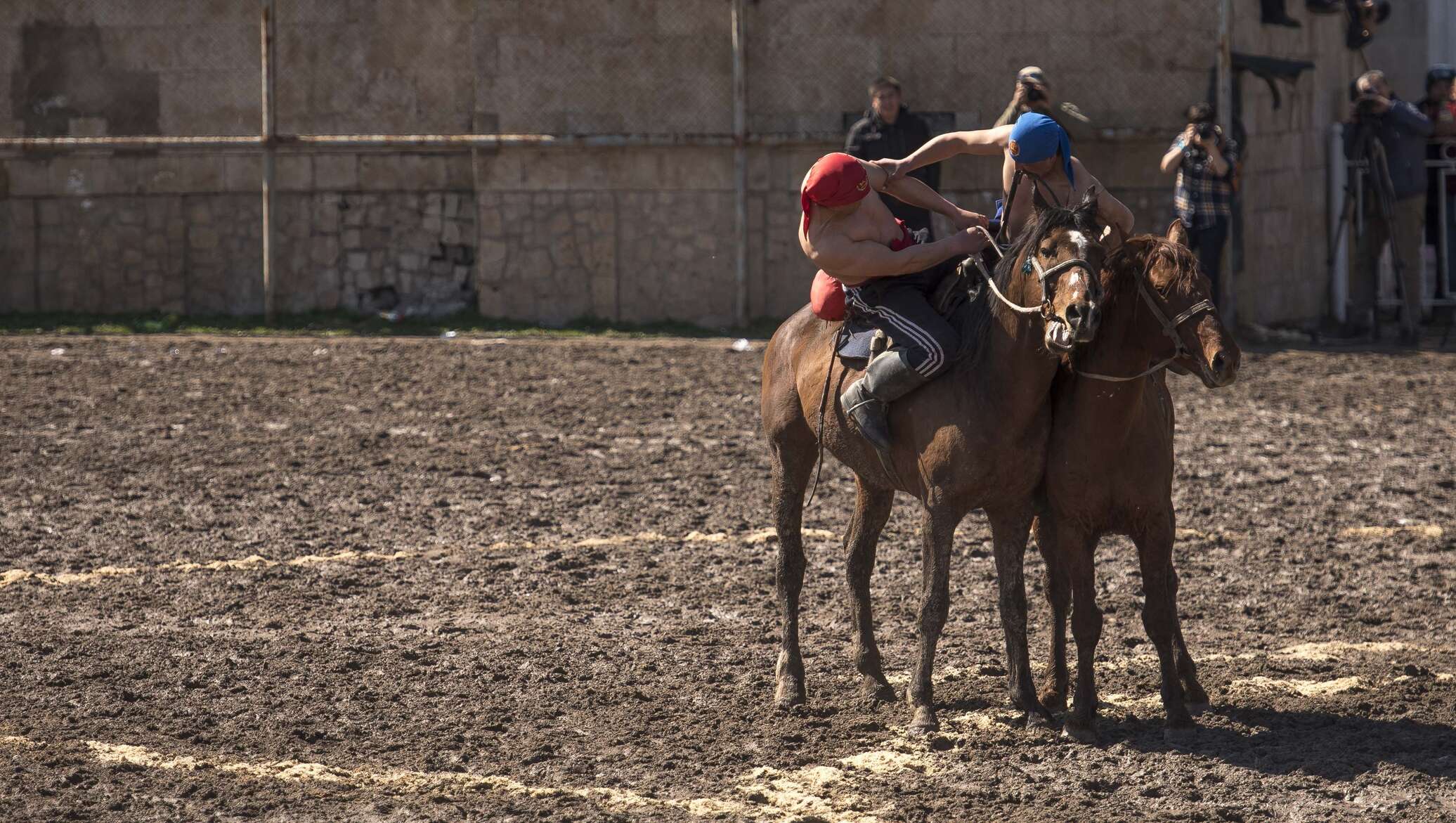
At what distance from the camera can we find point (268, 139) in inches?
641

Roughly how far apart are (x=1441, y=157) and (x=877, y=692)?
12207 mm

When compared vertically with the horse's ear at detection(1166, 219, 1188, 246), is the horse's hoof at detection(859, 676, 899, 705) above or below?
below

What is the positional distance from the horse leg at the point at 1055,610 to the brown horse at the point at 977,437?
0.30 ft

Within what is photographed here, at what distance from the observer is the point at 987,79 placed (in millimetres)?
15781

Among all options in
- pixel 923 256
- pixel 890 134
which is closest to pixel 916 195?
pixel 923 256

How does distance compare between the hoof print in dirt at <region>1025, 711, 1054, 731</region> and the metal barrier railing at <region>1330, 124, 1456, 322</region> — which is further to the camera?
the metal barrier railing at <region>1330, 124, 1456, 322</region>

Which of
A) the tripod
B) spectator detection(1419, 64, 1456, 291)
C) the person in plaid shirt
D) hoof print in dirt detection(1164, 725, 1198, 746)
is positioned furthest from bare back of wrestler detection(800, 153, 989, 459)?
spectator detection(1419, 64, 1456, 291)

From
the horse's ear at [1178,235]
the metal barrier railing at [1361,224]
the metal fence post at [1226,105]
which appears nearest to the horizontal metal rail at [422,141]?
the metal fence post at [1226,105]

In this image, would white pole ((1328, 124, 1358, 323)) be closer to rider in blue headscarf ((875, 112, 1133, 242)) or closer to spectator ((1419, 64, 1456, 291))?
spectator ((1419, 64, 1456, 291))

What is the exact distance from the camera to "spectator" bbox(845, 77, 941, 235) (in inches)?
558

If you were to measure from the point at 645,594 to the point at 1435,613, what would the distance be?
148 inches

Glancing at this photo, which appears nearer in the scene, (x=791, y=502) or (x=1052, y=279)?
(x=1052, y=279)

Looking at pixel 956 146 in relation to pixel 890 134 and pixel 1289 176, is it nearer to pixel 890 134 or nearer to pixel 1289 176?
pixel 890 134

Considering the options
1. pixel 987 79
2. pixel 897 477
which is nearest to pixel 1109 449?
pixel 897 477
